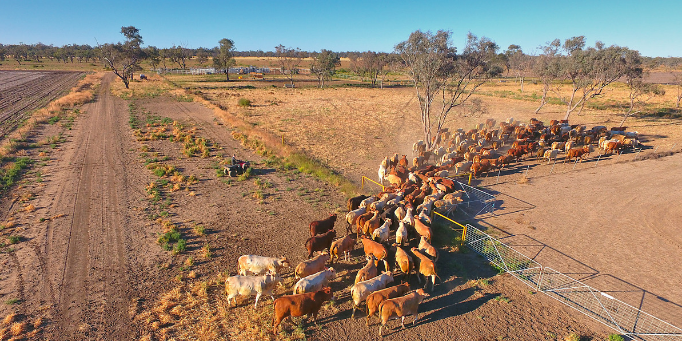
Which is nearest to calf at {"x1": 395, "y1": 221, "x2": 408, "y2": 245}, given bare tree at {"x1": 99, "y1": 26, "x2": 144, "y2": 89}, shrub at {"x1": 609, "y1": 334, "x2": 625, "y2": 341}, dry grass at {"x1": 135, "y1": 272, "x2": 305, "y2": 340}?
dry grass at {"x1": 135, "y1": 272, "x2": 305, "y2": 340}

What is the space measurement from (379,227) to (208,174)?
11.5 meters

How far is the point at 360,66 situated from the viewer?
7819 cm

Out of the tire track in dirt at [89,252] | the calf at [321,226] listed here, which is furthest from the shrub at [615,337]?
the tire track in dirt at [89,252]

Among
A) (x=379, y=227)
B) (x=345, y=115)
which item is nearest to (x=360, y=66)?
(x=345, y=115)

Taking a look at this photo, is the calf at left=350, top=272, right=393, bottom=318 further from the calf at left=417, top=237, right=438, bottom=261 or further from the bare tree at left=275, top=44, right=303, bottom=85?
the bare tree at left=275, top=44, right=303, bottom=85

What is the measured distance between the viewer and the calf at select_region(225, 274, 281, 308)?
887 cm

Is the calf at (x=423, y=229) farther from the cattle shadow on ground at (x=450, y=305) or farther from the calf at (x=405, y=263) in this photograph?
the cattle shadow on ground at (x=450, y=305)

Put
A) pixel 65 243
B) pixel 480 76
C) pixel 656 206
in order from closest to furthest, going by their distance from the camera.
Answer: pixel 65 243
pixel 656 206
pixel 480 76

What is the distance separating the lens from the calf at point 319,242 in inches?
436

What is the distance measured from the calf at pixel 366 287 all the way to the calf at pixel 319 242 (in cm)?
243

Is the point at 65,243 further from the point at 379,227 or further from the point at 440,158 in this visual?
the point at 440,158

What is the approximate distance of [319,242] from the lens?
11.2 meters

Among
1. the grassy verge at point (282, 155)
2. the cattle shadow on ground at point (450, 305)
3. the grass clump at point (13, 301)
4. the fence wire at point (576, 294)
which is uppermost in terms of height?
the grassy verge at point (282, 155)

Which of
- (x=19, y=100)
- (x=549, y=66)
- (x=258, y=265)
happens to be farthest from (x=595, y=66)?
(x=19, y=100)
